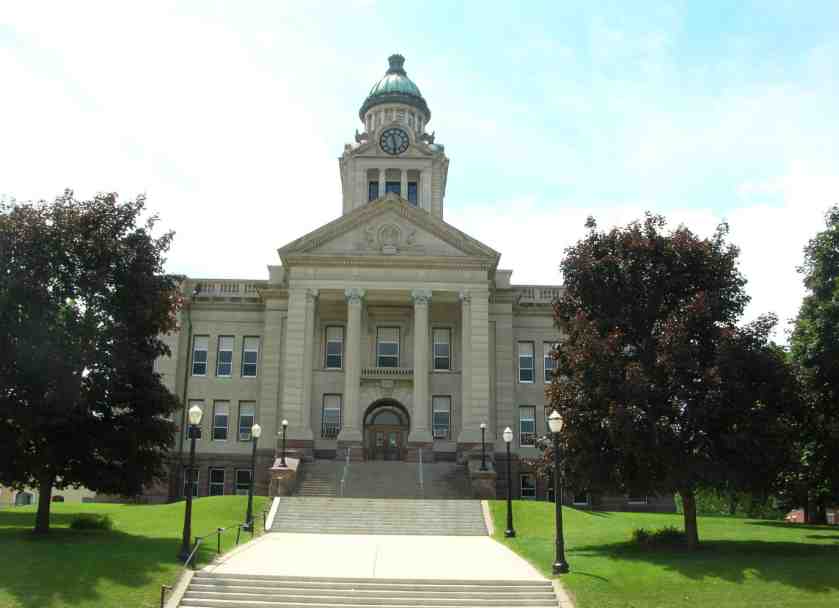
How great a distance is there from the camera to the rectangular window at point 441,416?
4897 cm

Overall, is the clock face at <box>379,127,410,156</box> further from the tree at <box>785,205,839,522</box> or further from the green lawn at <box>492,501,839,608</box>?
the green lawn at <box>492,501,839,608</box>

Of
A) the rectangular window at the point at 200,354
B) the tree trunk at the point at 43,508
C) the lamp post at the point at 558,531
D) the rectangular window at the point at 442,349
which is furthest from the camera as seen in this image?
the rectangular window at the point at 200,354

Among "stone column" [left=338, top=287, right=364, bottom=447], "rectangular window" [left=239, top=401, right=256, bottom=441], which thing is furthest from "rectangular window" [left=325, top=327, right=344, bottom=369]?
"rectangular window" [left=239, top=401, right=256, bottom=441]

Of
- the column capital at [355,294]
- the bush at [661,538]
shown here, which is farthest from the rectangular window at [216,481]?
the bush at [661,538]

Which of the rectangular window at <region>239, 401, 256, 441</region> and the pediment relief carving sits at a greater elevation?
the pediment relief carving

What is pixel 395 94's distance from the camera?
64.5 meters

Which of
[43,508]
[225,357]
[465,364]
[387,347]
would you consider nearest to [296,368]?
[387,347]

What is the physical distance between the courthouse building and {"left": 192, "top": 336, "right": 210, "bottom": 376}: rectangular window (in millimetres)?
61

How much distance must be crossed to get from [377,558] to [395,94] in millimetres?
46445

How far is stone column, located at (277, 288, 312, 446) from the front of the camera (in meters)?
45.3

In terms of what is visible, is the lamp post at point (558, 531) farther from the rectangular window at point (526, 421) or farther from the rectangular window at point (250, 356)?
the rectangular window at point (250, 356)

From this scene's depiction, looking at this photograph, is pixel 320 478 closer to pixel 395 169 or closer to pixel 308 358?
pixel 308 358

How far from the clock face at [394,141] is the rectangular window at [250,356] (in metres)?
17.9

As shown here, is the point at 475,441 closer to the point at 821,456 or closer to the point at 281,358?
the point at 281,358
